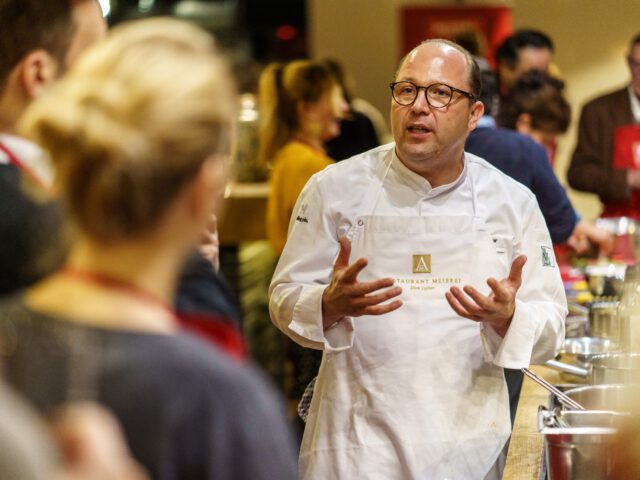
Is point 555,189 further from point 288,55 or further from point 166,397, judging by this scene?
point 288,55

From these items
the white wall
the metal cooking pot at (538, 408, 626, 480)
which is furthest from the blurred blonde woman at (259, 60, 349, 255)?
the white wall

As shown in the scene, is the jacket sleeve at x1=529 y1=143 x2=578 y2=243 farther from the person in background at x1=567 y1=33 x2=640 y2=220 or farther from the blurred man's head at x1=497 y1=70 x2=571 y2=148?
the person in background at x1=567 y1=33 x2=640 y2=220

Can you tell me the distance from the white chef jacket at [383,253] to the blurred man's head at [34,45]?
0.97 metres

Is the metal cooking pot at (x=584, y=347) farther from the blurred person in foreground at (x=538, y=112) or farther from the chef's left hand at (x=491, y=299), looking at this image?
the blurred person in foreground at (x=538, y=112)

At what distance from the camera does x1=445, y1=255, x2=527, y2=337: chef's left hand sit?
2.25m

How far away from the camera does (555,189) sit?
343 cm

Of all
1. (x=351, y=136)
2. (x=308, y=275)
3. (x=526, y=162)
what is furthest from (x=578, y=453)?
(x=351, y=136)

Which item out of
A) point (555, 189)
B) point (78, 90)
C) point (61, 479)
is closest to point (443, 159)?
point (555, 189)

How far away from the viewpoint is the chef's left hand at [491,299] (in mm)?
2248

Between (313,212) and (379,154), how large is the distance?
229 mm

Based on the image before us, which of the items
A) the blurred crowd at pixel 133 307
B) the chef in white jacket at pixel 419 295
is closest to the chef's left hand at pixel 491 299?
the chef in white jacket at pixel 419 295

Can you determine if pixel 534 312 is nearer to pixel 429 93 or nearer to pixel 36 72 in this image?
pixel 429 93

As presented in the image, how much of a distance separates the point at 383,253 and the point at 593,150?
309cm

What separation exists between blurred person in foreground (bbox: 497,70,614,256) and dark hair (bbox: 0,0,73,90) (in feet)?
9.61
